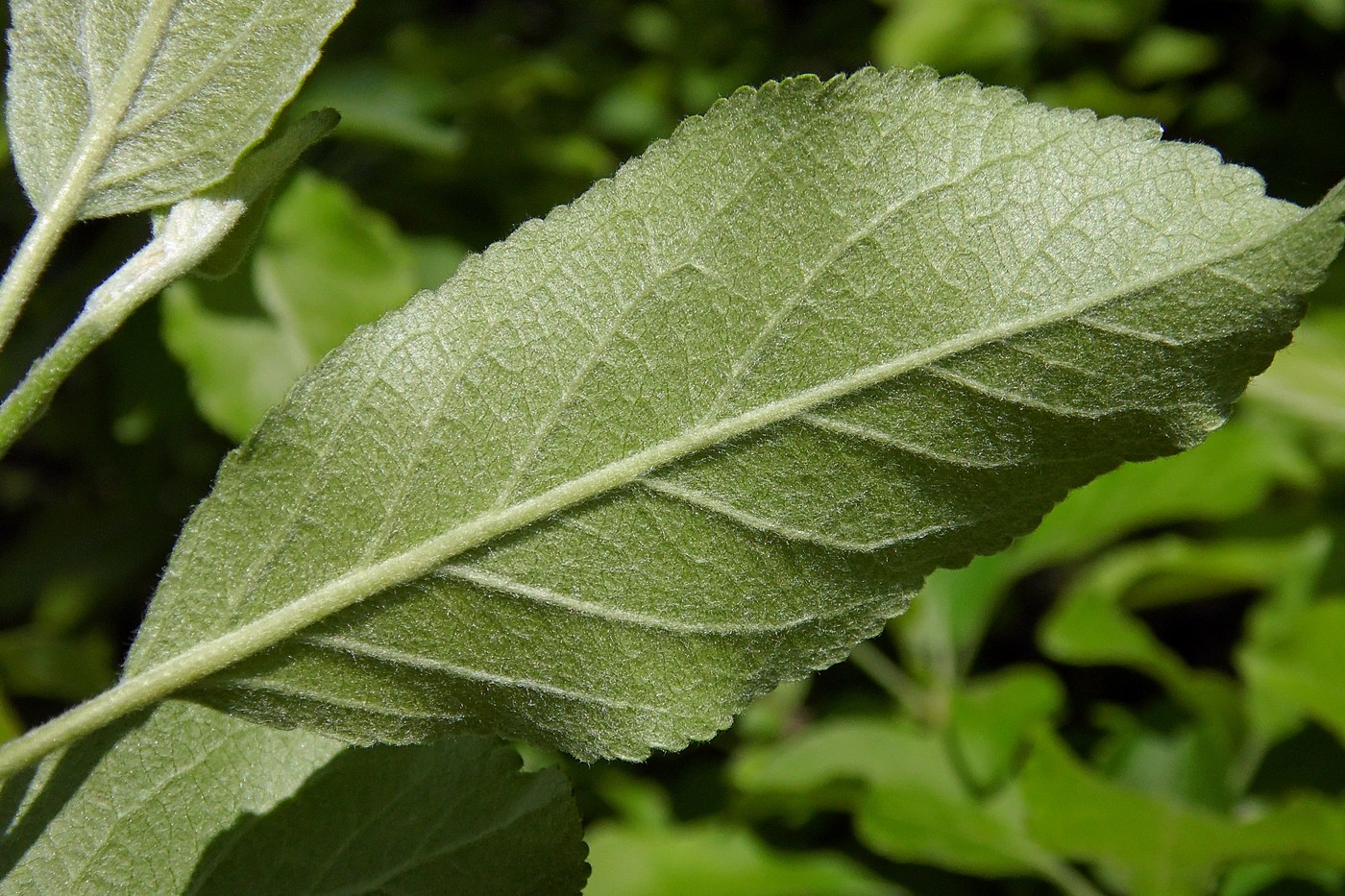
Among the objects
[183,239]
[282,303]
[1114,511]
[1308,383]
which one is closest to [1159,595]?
[1114,511]

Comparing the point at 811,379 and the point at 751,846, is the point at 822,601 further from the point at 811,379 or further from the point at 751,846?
the point at 751,846

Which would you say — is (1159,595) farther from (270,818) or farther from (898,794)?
(270,818)

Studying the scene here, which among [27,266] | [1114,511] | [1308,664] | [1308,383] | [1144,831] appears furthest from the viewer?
[1114,511]

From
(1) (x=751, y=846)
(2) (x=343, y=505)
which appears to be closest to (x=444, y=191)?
(1) (x=751, y=846)

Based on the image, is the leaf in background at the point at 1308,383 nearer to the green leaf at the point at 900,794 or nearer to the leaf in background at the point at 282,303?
the green leaf at the point at 900,794

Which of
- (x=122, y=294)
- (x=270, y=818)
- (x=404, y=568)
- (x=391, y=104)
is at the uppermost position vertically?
(x=391, y=104)

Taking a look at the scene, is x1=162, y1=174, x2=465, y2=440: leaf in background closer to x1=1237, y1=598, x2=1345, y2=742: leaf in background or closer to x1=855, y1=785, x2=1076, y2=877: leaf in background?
x1=855, y1=785, x2=1076, y2=877: leaf in background
